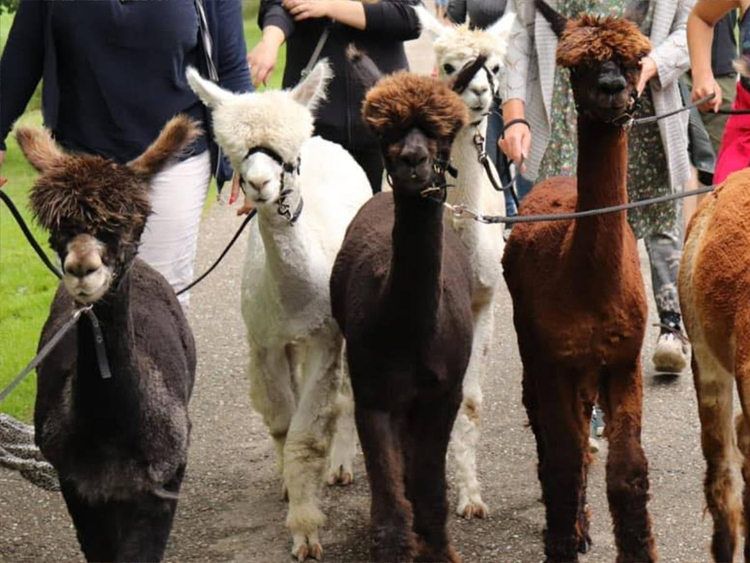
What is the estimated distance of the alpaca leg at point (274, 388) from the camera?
254 inches

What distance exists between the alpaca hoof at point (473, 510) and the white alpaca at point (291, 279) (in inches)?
26.2

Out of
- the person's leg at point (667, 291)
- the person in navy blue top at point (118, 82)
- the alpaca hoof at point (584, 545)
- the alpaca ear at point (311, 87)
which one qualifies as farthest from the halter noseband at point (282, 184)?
the person's leg at point (667, 291)

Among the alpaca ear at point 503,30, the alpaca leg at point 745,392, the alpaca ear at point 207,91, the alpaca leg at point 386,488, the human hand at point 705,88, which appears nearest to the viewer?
the alpaca leg at point 745,392

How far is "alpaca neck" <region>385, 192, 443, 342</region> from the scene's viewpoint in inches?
203

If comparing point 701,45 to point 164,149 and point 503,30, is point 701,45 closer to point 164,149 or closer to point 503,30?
point 503,30

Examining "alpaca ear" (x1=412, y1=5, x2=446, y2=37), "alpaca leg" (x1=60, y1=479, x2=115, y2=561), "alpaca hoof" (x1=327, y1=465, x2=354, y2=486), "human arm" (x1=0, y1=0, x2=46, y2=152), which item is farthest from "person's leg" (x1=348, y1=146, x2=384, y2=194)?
"alpaca leg" (x1=60, y1=479, x2=115, y2=561)

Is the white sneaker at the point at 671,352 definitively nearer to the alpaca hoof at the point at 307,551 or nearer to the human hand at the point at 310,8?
the human hand at the point at 310,8

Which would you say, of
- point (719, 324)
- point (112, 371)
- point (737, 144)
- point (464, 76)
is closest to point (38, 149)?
point (112, 371)

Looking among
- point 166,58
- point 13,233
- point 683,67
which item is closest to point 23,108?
point 166,58

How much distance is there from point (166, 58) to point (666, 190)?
255 centimetres

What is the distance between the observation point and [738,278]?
17.0ft

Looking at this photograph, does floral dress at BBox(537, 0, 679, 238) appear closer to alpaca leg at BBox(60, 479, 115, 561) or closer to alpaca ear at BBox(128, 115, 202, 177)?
alpaca ear at BBox(128, 115, 202, 177)

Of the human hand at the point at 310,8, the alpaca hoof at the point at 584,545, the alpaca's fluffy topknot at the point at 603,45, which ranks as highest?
the human hand at the point at 310,8

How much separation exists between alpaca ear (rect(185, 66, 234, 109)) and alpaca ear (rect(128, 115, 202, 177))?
0.98 meters
